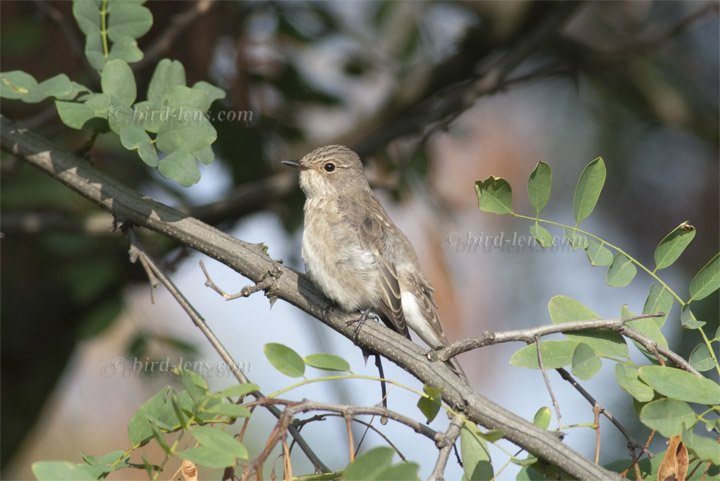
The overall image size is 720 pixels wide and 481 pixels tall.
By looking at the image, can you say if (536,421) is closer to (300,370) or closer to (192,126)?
(300,370)

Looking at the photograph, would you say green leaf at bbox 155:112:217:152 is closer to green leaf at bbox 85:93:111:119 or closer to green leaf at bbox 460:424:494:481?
green leaf at bbox 85:93:111:119

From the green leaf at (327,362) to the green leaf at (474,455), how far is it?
0.41 m

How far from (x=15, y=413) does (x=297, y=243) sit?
251cm

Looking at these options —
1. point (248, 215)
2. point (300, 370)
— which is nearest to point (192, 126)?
point (300, 370)

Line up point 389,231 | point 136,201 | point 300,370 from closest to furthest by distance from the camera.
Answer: point 300,370 < point 136,201 < point 389,231

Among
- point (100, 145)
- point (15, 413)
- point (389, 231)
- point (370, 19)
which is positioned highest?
point (370, 19)

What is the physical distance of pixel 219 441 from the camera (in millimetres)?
1935

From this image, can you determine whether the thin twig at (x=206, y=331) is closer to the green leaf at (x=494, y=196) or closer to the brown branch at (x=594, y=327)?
the brown branch at (x=594, y=327)

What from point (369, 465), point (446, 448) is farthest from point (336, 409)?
point (446, 448)

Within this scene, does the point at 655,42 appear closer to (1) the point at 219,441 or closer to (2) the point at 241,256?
(2) the point at 241,256

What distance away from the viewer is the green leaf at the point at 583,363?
2.16m

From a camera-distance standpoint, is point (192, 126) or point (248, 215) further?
point (248, 215)

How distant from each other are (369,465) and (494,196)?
1.04 m

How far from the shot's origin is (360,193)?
15.0ft
